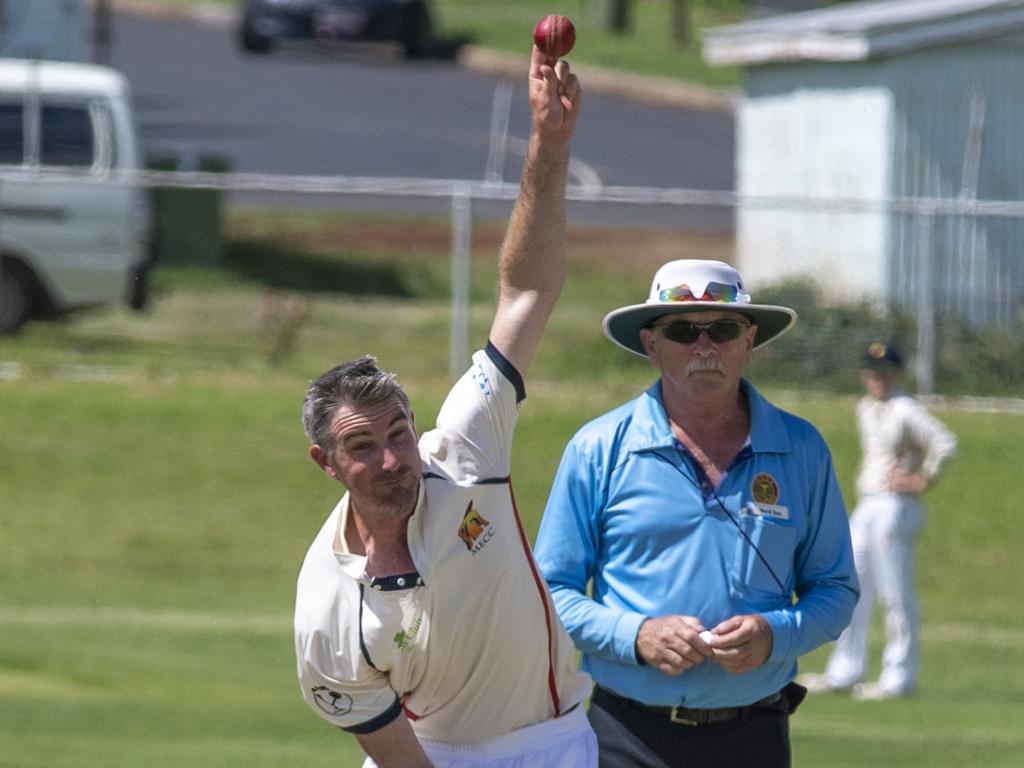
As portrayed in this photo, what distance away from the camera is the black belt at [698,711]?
5.37 m

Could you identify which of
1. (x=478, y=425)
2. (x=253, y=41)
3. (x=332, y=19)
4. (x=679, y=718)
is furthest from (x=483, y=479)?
(x=253, y=41)

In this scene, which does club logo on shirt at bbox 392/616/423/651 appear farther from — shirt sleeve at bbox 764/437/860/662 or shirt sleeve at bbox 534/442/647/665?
shirt sleeve at bbox 764/437/860/662

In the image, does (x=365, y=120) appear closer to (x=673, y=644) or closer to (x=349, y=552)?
(x=673, y=644)

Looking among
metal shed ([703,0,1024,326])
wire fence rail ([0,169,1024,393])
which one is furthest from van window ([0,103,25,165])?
metal shed ([703,0,1024,326])

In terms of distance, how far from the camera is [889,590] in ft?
38.7

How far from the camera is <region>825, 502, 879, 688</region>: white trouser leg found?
11578 millimetres

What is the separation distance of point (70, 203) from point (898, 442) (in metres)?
8.44

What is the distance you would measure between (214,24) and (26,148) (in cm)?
2454

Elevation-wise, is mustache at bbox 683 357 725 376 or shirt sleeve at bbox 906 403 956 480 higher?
mustache at bbox 683 357 725 376

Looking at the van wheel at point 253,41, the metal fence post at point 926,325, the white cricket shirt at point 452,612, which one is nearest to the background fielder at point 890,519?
the metal fence post at point 926,325

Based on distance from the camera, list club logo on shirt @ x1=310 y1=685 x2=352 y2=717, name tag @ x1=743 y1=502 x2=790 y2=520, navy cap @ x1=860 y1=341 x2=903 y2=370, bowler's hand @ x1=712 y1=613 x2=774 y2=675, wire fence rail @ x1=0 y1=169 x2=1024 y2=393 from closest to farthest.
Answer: club logo on shirt @ x1=310 y1=685 x2=352 y2=717
bowler's hand @ x1=712 y1=613 x2=774 y2=675
name tag @ x1=743 y1=502 x2=790 y2=520
navy cap @ x1=860 y1=341 x2=903 y2=370
wire fence rail @ x1=0 y1=169 x2=1024 y2=393

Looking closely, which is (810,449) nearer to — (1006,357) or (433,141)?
(1006,357)

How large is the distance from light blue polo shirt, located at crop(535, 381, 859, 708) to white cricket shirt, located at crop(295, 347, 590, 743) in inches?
25.6

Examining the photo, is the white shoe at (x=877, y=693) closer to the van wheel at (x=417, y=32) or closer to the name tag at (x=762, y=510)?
the name tag at (x=762, y=510)
